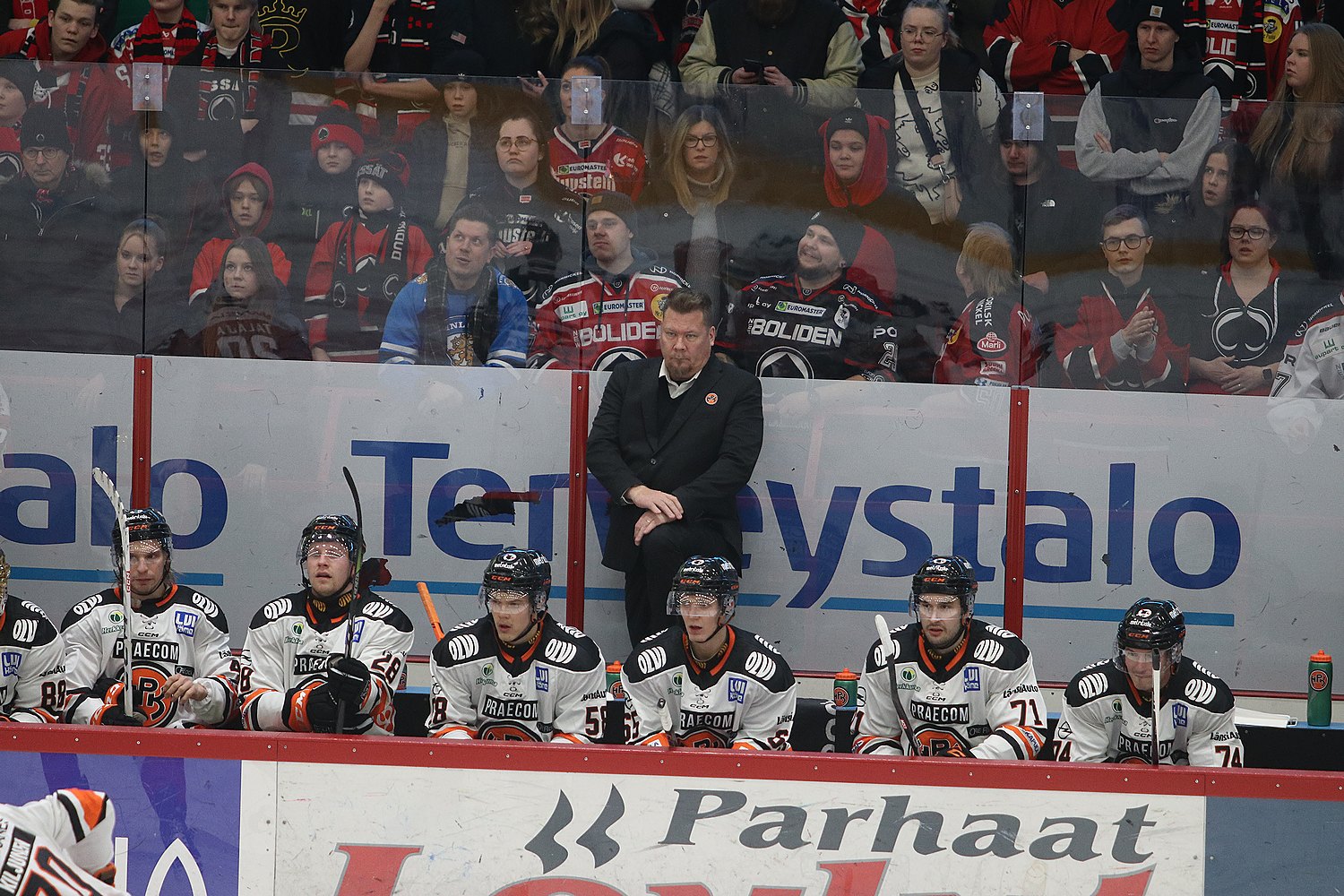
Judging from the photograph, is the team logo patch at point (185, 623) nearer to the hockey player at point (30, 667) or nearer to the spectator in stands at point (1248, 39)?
the hockey player at point (30, 667)

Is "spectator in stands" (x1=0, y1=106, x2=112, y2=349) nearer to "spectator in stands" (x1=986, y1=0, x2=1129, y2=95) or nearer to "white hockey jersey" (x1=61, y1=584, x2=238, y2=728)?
"white hockey jersey" (x1=61, y1=584, x2=238, y2=728)

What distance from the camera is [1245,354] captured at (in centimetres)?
616

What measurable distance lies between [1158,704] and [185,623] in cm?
324

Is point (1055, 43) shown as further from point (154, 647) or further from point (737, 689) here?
point (154, 647)

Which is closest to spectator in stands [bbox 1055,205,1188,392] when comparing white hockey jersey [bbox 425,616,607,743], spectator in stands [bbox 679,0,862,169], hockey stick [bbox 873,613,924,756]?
spectator in stands [bbox 679,0,862,169]

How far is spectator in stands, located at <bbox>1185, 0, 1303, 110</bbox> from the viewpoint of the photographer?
262 inches

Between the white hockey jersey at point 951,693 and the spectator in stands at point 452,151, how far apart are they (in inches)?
92.8

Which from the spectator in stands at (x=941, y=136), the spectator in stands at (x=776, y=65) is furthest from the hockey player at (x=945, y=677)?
the spectator in stands at (x=776, y=65)

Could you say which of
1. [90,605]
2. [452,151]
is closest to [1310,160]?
[452,151]

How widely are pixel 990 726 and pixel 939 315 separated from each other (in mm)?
1677

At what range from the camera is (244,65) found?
21.2 ft

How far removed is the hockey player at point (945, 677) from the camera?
5258 mm

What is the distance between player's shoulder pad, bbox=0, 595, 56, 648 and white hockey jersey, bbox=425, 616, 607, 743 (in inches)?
51.2

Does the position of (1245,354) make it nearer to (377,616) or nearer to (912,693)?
(912,693)
